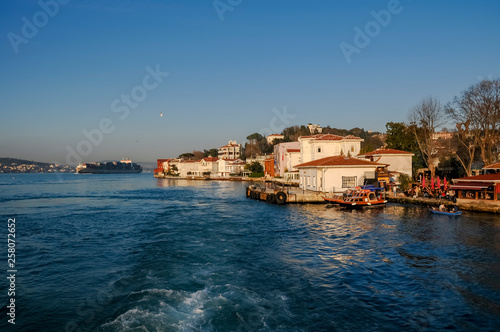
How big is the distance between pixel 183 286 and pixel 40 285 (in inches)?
181

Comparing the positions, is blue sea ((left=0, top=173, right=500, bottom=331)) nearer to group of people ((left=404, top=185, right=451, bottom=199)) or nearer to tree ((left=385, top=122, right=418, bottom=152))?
group of people ((left=404, top=185, right=451, bottom=199))

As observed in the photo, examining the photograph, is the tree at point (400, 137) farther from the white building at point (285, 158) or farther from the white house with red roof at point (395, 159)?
the white building at point (285, 158)

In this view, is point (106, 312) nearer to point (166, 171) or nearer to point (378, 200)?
point (378, 200)

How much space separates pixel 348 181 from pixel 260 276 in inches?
936

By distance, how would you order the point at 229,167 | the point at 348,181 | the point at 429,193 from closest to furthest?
the point at 429,193, the point at 348,181, the point at 229,167

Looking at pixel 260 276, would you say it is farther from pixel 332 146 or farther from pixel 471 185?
pixel 332 146

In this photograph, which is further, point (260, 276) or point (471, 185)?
point (471, 185)

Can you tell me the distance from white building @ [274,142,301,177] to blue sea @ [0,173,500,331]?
3832cm

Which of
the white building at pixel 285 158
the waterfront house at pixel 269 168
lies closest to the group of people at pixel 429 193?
the white building at pixel 285 158

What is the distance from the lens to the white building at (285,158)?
60.2 metres

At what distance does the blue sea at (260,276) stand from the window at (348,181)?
11.6m

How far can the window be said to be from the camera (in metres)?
33.6

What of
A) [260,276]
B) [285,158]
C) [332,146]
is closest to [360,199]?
[332,146]

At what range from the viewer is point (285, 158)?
62750mm
